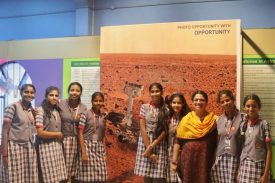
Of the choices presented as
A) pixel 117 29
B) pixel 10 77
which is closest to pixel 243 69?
pixel 117 29

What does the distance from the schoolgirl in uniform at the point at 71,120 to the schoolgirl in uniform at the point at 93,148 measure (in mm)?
115

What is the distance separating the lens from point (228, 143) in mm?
4266

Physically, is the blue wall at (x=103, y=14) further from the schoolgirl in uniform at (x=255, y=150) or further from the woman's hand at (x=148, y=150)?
the woman's hand at (x=148, y=150)

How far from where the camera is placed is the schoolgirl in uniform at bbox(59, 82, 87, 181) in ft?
15.9

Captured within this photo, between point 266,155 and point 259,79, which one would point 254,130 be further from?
point 259,79

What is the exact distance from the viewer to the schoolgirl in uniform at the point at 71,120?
4.86 meters

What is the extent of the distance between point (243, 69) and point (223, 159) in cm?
125

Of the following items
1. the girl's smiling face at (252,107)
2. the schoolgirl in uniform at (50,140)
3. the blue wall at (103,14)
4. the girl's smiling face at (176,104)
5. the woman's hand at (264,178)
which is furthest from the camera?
the blue wall at (103,14)

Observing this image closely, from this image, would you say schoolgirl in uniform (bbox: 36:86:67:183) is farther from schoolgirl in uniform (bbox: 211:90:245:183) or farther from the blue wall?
the blue wall

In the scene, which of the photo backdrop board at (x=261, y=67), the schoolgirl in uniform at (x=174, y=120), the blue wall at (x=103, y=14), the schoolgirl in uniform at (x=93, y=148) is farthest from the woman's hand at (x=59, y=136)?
the blue wall at (x=103, y=14)

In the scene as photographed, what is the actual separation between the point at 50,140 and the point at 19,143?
0.34 metres

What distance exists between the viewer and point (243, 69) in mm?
5004

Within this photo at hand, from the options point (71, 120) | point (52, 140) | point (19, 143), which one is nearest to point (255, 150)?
point (71, 120)

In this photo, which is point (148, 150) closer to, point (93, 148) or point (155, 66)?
point (93, 148)
